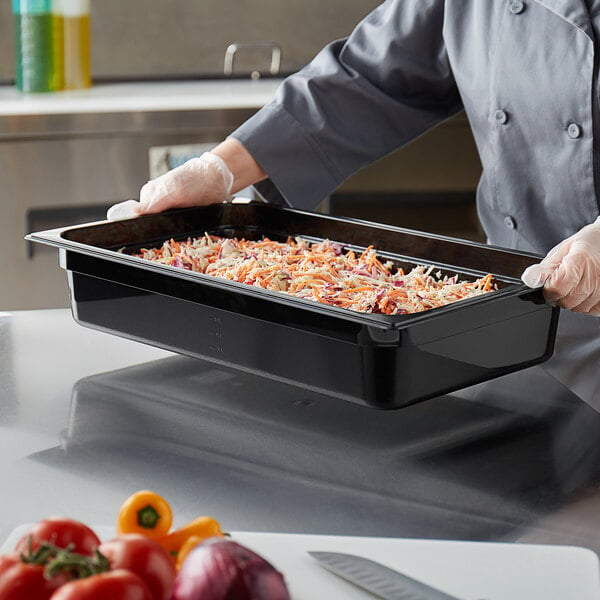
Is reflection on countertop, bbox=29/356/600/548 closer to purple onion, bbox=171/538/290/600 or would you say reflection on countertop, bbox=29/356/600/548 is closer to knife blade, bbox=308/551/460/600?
knife blade, bbox=308/551/460/600

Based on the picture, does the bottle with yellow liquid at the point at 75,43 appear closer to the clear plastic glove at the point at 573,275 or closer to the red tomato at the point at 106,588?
the clear plastic glove at the point at 573,275

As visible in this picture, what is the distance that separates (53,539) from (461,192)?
2565 millimetres

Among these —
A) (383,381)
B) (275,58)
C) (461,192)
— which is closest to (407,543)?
(383,381)

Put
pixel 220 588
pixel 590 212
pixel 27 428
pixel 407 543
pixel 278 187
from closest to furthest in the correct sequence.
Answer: pixel 220 588, pixel 407 543, pixel 27 428, pixel 590 212, pixel 278 187

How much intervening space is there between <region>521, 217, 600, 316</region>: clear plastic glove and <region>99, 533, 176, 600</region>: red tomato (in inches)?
24.1

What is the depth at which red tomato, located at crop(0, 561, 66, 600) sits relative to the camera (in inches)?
26.7

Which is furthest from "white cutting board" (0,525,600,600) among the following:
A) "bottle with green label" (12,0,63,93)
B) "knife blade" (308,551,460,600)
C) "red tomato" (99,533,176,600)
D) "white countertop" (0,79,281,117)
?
"bottle with green label" (12,0,63,93)

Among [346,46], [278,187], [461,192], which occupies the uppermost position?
[346,46]

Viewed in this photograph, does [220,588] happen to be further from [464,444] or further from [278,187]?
[278,187]

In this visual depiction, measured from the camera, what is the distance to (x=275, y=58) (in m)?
3.44

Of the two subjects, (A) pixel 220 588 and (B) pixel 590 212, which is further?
(B) pixel 590 212

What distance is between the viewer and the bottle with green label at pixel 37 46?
292 centimetres

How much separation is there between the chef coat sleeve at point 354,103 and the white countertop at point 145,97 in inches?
38.7

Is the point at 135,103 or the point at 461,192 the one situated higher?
the point at 135,103
